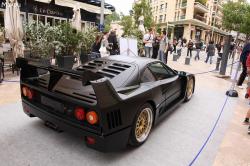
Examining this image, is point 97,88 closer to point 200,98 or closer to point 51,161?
point 51,161

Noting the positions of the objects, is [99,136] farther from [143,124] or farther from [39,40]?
[39,40]

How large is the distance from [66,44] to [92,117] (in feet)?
21.2

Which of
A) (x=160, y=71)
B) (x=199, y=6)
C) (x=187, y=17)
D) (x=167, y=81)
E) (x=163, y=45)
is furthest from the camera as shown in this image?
(x=199, y=6)

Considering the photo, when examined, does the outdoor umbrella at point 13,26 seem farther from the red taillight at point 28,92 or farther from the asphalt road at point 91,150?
the red taillight at point 28,92

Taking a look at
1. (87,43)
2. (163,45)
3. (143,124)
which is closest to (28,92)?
(143,124)

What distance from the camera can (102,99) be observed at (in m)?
2.44

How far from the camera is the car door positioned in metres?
4.02

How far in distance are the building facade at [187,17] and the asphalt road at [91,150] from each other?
39981 mm

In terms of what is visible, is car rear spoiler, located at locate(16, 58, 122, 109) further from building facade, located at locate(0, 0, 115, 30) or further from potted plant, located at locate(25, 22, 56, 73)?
building facade, located at locate(0, 0, 115, 30)

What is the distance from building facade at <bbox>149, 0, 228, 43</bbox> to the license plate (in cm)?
4118

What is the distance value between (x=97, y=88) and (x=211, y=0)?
62951 millimetres

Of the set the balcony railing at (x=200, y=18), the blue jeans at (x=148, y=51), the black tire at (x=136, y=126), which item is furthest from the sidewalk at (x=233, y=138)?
the balcony railing at (x=200, y=18)

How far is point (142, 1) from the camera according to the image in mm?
35844

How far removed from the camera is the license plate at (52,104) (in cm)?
293
